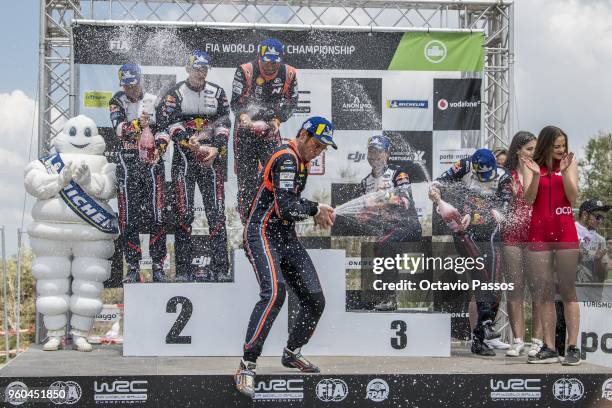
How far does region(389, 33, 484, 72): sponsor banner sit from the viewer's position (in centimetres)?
798

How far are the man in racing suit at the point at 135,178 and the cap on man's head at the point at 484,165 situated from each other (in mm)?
2828

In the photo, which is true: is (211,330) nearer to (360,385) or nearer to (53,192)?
(360,385)

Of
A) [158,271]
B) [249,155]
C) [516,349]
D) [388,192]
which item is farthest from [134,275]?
[516,349]

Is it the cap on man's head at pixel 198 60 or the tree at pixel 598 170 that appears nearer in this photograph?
the cap on man's head at pixel 198 60

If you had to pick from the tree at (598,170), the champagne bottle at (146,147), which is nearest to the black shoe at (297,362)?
the champagne bottle at (146,147)

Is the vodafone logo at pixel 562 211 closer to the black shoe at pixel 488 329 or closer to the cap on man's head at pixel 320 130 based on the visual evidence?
the black shoe at pixel 488 329

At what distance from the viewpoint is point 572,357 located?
17.7 ft

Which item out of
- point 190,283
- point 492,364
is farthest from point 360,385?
point 190,283

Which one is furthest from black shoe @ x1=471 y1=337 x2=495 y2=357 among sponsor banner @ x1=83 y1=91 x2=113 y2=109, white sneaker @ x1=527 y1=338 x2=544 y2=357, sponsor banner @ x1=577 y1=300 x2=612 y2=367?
sponsor banner @ x1=83 y1=91 x2=113 y2=109

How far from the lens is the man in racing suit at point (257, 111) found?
25.3ft

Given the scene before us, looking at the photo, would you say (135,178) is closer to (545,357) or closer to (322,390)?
(322,390)

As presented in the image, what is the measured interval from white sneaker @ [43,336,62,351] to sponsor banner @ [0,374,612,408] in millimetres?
1656

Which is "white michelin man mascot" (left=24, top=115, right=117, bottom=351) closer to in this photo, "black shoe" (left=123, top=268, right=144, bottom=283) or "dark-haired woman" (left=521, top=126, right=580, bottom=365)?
"black shoe" (left=123, top=268, right=144, bottom=283)

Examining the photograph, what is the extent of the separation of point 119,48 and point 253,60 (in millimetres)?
1204
